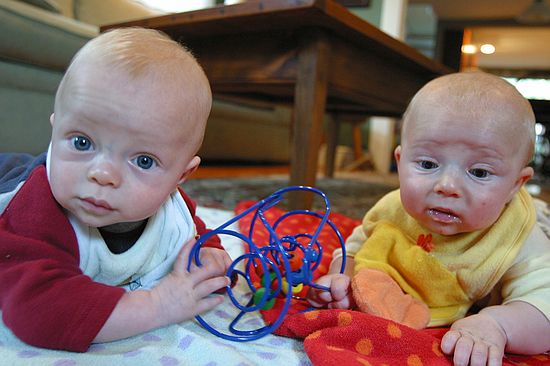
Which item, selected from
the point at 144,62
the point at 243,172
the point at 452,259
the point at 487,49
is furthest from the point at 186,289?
the point at 487,49

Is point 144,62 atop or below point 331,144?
atop

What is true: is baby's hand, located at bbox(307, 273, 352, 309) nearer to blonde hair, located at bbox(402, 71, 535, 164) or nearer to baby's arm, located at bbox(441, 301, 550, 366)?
baby's arm, located at bbox(441, 301, 550, 366)

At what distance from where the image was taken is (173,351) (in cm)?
54

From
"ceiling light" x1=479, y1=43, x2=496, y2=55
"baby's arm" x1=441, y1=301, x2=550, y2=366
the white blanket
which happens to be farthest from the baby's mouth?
"ceiling light" x1=479, y1=43, x2=496, y2=55

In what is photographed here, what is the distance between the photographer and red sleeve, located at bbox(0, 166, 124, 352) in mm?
506

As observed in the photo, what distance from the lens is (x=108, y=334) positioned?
1.76 ft

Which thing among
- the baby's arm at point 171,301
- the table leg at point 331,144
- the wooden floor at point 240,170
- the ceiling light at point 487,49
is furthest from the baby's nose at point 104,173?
the ceiling light at point 487,49

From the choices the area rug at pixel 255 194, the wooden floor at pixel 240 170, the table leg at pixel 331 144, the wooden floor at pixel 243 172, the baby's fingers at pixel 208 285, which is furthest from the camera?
the table leg at pixel 331 144

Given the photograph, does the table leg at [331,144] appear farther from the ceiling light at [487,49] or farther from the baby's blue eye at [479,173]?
the ceiling light at [487,49]

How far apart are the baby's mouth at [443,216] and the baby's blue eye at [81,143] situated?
1.47 ft

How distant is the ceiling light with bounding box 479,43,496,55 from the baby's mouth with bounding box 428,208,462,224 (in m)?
8.25

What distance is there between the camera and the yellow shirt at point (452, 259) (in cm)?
69

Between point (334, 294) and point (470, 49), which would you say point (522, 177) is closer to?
point (334, 294)

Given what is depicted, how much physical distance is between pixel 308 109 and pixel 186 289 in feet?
2.44
